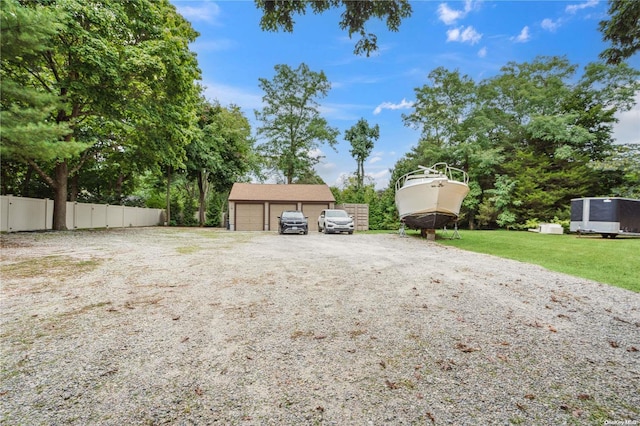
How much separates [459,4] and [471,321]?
15.1 feet

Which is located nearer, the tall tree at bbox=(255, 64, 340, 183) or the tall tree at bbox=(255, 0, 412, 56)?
the tall tree at bbox=(255, 0, 412, 56)

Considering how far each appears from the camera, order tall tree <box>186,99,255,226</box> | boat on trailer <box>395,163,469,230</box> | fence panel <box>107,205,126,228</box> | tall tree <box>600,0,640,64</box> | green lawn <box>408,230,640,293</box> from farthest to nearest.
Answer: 1. tall tree <box>186,99,255,226</box>
2. fence panel <box>107,205,126,228</box>
3. boat on trailer <box>395,163,469,230</box>
4. green lawn <box>408,230,640,293</box>
5. tall tree <box>600,0,640,64</box>

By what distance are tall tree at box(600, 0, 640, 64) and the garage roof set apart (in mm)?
19375

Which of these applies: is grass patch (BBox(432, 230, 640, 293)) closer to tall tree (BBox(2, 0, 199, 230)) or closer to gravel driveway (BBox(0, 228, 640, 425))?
gravel driveway (BBox(0, 228, 640, 425))

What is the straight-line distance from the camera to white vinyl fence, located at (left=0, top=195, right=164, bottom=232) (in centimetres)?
1253

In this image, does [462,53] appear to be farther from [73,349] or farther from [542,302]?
[73,349]

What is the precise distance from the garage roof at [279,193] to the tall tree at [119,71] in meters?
8.05

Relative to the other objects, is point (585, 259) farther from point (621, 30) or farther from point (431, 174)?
point (431, 174)

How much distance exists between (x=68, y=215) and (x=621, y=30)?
21.5m

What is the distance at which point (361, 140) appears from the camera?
38.3 m

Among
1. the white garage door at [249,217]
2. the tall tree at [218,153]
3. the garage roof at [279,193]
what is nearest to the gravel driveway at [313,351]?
the white garage door at [249,217]

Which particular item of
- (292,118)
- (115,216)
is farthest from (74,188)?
(292,118)

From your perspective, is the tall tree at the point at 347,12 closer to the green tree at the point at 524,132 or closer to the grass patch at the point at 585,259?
the grass patch at the point at 585,259

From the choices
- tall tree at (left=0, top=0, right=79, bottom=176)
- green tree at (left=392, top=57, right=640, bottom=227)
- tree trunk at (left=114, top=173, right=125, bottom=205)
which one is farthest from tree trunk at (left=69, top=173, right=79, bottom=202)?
A: green tree at (left=392, top=57, right=640, bottom=227)
